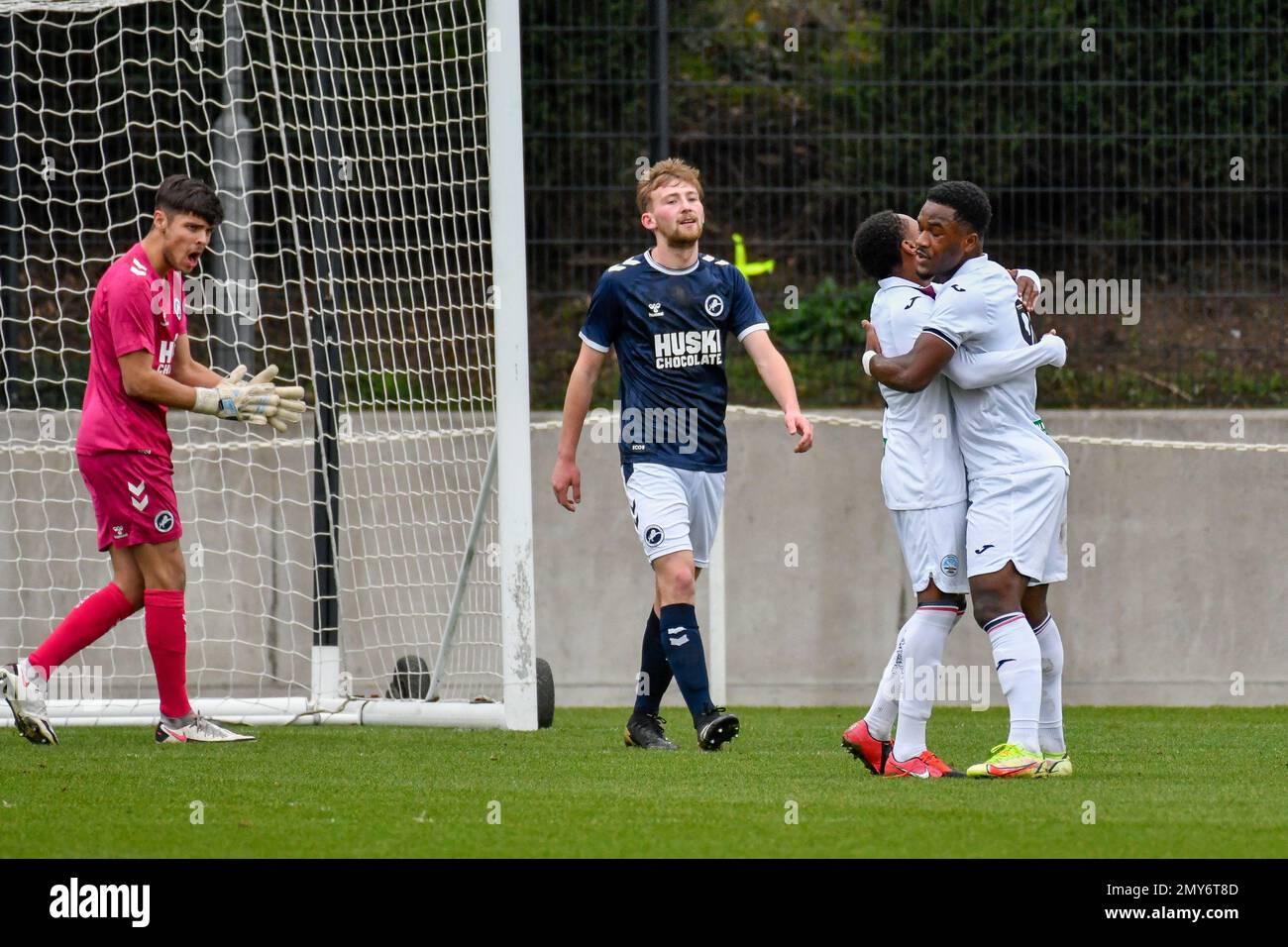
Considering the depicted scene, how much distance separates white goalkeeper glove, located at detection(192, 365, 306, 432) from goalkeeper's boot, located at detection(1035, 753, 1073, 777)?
2.88 metres

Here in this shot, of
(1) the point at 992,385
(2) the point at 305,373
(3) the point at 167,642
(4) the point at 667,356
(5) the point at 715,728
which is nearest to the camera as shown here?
(1) the point at 992,385

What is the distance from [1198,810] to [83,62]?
889 cm

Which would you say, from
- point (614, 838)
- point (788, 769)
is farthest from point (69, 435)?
point (614, 838)

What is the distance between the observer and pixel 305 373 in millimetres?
10789

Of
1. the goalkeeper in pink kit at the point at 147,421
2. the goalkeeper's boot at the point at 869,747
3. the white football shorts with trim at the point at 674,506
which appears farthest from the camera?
the goalkeeper in pink kit at the point at 147,421

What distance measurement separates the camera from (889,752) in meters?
5.46

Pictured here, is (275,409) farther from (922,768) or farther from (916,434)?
(922,768)

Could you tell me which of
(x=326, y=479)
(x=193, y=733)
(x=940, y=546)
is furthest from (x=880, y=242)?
(x=193, y=733)

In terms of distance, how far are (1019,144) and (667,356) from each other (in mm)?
4577

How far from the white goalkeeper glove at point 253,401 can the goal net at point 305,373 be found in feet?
2.78

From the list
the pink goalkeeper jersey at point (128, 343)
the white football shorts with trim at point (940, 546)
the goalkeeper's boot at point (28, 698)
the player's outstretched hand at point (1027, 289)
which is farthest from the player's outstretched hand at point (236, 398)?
the player's outstretched hand at point (1027, 289)

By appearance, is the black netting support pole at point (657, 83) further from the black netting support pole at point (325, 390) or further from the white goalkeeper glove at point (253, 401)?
the white goalkeeper glove at point (253, 401)

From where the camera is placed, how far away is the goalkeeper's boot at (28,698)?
6332 mm
